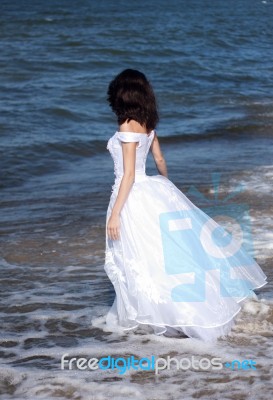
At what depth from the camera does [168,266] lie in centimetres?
484

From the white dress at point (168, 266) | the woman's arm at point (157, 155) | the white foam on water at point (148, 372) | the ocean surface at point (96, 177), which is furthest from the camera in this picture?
the woman's arm at point (157, 155)

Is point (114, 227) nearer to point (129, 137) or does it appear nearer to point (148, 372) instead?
point (129, 137)

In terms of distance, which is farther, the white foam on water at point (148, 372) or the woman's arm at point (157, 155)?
the woman's arm at point (157, 155)

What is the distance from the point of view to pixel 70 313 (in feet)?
18.5

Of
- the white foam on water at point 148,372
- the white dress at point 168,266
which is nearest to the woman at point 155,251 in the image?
the white dress at point 168,266

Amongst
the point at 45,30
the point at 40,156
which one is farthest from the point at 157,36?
the point at 40,156

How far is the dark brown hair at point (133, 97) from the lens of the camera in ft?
15.9

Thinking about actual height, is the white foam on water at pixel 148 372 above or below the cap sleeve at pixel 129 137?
below

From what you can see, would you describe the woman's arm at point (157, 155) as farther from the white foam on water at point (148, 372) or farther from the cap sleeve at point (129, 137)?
the white foam on water at point (148, 372)

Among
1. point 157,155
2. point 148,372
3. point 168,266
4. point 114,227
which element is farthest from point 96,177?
point 148,372

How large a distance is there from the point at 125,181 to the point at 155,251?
17.5 inches

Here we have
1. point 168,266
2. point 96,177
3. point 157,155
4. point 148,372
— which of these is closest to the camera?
point 148,372

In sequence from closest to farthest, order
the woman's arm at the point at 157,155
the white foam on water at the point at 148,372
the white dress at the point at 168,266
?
the white foam on water at the point at 148,372
the white dress at the point at 168,266
the woman's arm at the point at 157,155

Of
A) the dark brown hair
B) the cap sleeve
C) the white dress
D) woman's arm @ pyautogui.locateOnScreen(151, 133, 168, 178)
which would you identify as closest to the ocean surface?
the white dress
